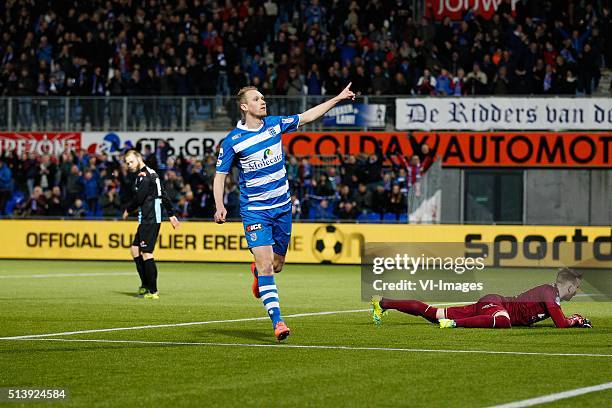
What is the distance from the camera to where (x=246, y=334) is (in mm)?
12672

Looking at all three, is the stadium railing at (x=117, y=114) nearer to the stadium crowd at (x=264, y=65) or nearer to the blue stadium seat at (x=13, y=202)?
the stadium crowd at (x=264, y=65)

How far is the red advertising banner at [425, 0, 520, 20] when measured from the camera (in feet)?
123

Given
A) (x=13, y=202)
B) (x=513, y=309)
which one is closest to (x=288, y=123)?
(x=513, y=309)

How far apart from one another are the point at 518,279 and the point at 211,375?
23.1ft

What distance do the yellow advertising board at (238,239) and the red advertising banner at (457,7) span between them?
32.0ft

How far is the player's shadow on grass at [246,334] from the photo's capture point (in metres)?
12.1

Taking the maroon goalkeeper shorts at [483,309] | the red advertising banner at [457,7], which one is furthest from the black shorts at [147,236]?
the red advertising banner at [457,7]

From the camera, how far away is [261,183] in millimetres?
12078

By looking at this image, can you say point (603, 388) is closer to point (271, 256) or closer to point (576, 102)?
point (271, 256)

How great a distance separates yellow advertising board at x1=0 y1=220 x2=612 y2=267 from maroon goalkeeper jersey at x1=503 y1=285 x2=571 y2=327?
13961mm

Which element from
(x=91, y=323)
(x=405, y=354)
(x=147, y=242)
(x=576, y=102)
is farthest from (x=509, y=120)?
(x=405, y=354)

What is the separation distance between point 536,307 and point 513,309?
0.29 meters

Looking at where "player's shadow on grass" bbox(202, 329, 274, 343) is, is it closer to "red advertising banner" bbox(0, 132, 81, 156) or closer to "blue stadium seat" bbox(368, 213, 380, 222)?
"blue stadium seat" bbox(368, 213, 380, 222)

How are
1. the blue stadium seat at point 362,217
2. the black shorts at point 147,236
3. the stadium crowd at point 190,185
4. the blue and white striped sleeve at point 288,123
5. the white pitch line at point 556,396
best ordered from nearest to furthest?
the white pitch line at point 556,396 < the blue and white striped sleeve at point 288,123 < the black shorts at point 147,236 < the blue stadium seat at point 362,217 < the stadium crowd at point 190,185
